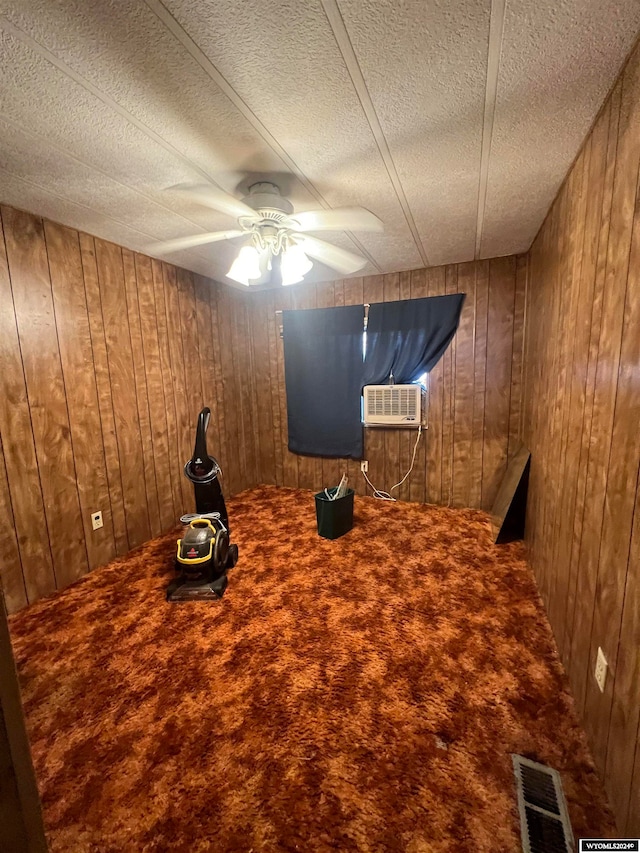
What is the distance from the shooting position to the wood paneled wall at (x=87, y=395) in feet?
6.68

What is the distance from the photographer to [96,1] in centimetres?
93

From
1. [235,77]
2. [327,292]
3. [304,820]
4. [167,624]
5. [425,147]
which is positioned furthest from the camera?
[327,292]

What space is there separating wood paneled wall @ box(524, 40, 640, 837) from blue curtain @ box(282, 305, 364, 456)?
6.34 ft

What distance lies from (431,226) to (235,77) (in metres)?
1.59

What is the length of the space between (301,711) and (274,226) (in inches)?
88.0

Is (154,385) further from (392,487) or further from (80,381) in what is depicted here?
(392,487)

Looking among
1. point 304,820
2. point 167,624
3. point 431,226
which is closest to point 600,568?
point 304,820

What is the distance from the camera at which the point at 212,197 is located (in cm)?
149

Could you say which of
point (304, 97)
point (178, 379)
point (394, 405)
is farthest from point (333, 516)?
point (304, 97)

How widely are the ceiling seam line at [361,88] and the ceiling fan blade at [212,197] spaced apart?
2.05 feet

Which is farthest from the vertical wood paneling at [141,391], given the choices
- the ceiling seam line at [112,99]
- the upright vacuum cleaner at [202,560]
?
the ceiling seam line at [112,99]

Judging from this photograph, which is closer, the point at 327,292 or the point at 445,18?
the point at 445,18

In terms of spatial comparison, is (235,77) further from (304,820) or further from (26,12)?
(304,820)

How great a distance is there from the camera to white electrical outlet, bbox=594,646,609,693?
1.15 metres
